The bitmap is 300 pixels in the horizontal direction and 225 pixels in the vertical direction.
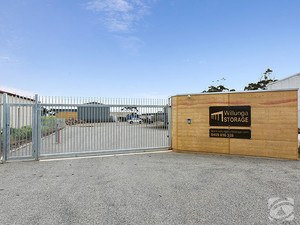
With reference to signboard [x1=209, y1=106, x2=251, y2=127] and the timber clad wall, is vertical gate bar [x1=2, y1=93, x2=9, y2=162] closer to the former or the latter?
the timber clad wall

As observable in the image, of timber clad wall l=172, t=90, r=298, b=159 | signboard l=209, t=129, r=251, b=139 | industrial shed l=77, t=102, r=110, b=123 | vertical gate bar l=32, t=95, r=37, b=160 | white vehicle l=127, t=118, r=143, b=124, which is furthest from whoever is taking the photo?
white vehicle l=127, t=118, r=143, b=124

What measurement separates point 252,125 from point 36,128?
9.50m

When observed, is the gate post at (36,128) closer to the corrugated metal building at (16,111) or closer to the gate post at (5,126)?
the corrugated metal building at (16,111)

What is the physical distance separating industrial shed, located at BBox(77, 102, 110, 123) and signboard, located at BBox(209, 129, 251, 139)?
5.39 meters

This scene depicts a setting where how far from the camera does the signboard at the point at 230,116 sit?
305 inches

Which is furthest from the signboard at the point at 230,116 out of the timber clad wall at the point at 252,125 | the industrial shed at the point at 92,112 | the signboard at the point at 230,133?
the industrial shed at the point at 92,112

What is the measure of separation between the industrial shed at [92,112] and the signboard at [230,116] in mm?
5240

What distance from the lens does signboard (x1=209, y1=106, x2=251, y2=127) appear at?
25.4 feet

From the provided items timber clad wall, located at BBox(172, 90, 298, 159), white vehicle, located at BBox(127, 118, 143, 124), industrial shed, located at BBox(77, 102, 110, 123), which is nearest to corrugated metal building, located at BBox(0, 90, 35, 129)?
industrial shed, located at BBox(77, 102, 110, 123)

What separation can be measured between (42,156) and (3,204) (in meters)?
3.82

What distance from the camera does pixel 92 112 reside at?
26.9 feet
